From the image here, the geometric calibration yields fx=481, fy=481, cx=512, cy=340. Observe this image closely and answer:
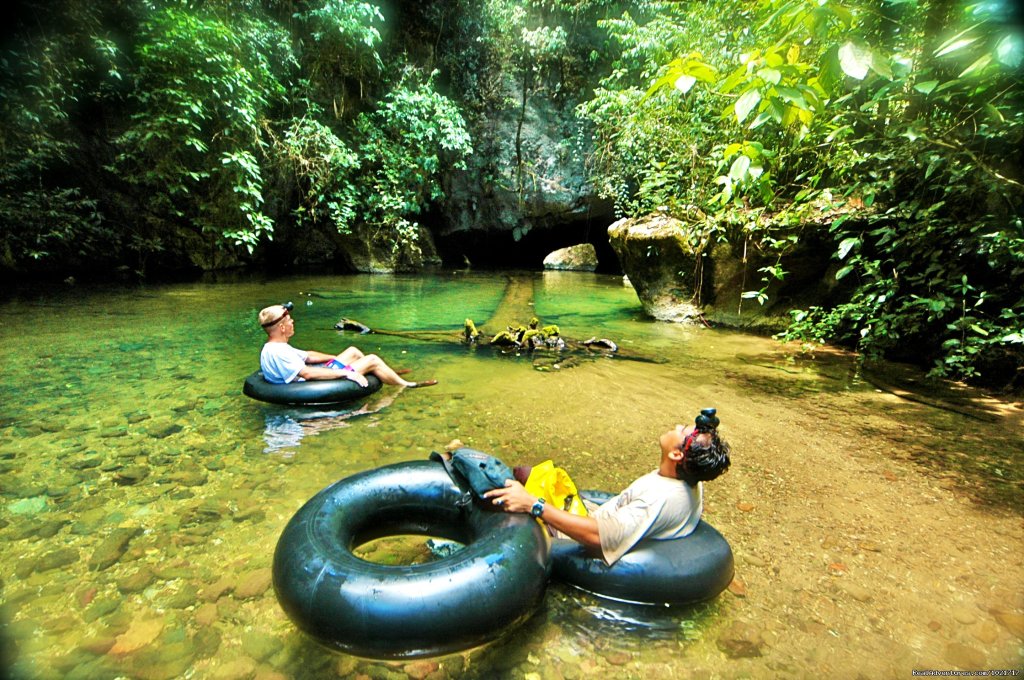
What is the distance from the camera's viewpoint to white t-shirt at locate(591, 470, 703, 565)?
1.98 metres

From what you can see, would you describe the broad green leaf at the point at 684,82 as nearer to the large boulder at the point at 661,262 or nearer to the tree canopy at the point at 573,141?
the tree canopy at the point at 573,141

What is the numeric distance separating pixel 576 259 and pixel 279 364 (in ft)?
67.1

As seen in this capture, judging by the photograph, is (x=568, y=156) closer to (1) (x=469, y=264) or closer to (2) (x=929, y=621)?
(1) (x=469, y=264)

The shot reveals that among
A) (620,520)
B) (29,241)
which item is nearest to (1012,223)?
(620,520)

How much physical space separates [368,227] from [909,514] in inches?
602

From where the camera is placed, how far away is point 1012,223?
154 inches

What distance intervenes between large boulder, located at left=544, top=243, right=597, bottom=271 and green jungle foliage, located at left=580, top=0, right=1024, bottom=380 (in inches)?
610

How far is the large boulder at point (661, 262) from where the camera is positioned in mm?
8102

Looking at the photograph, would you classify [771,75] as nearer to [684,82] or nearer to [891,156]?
[684,82]

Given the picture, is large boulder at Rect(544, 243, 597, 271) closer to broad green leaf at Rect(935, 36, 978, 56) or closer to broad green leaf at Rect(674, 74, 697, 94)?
broad green leaf at Rect(674, 74, 697, 94)

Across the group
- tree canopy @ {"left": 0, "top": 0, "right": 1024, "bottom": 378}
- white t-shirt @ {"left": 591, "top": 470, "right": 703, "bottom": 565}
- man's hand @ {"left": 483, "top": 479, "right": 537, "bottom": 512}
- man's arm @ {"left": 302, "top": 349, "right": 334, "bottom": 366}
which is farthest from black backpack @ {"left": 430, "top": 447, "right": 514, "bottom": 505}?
man's arm @ {"left": 302, "top": 349, "right": 334, "bottom": 366}

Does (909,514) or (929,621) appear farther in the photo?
(909,514)

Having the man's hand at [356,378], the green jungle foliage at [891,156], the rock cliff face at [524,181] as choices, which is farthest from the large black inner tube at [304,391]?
the rock cliff face at [524,181]

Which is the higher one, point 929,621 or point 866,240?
point 866,240
